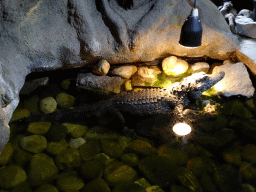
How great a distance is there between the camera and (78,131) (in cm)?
267

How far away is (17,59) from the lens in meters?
2.54

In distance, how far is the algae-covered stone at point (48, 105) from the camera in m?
3.10

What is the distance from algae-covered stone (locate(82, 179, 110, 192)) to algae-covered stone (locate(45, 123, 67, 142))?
868mm

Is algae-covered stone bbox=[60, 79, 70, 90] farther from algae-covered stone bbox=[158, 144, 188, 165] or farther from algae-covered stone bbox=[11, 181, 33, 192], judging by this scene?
algae-covered stone bbox=[158, 144, 188, 165]

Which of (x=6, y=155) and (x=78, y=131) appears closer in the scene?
Answer: (x=6, y=155)

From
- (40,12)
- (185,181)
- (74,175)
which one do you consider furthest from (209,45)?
(74,175)

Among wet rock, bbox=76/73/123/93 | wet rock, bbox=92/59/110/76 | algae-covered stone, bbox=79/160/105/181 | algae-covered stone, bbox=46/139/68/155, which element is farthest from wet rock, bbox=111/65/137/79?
algae-covered stone, bbox=79/160/105/181

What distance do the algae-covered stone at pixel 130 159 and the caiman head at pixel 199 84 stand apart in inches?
64.0

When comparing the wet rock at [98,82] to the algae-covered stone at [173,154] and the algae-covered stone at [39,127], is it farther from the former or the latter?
the algae-covered stone at [173,154]

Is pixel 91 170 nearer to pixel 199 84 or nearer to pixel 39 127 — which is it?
pixel 39 127

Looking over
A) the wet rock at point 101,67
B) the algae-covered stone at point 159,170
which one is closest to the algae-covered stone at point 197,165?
the algae-covered stone at point 159,170

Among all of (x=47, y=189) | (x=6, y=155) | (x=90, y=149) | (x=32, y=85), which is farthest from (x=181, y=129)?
(x=32, y=85)

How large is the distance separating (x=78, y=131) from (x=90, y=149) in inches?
16.2

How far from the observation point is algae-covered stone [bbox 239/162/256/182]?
195 cm
